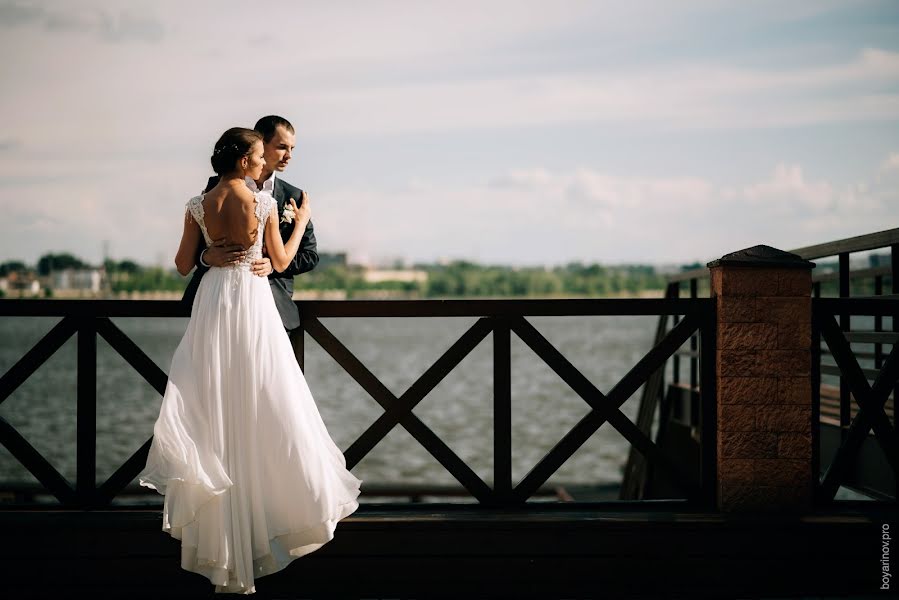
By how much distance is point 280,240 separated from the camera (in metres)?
4.67

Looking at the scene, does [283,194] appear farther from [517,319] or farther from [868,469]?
[868,469]

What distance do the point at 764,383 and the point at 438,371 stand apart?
1838 millimetres

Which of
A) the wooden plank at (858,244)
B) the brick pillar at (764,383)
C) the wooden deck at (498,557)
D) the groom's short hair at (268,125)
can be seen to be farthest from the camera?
the wooden plank at (858,244)

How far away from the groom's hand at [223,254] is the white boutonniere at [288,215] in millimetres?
347

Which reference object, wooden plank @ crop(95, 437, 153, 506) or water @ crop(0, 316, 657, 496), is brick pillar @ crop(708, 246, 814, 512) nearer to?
wooden plank @ crop(95, 437, 153, 506)

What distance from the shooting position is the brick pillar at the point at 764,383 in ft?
16.8

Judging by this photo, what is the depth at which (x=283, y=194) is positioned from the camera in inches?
196

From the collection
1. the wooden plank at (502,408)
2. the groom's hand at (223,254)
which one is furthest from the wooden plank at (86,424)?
the wooden plank at (502,408)

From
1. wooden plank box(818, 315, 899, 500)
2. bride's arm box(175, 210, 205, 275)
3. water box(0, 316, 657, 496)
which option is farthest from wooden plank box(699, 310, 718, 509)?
water box(0, 316, 657, 496)

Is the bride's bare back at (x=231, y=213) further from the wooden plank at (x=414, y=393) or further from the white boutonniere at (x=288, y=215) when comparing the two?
the wooden plank at (x=414, y=393)

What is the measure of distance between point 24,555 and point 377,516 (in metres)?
1.97

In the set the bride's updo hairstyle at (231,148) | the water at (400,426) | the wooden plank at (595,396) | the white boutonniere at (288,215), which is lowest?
the water at (400,426)

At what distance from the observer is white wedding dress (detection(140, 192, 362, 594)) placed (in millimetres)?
4441

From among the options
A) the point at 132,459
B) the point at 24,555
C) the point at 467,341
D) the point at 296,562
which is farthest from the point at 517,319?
the point at 24,555
